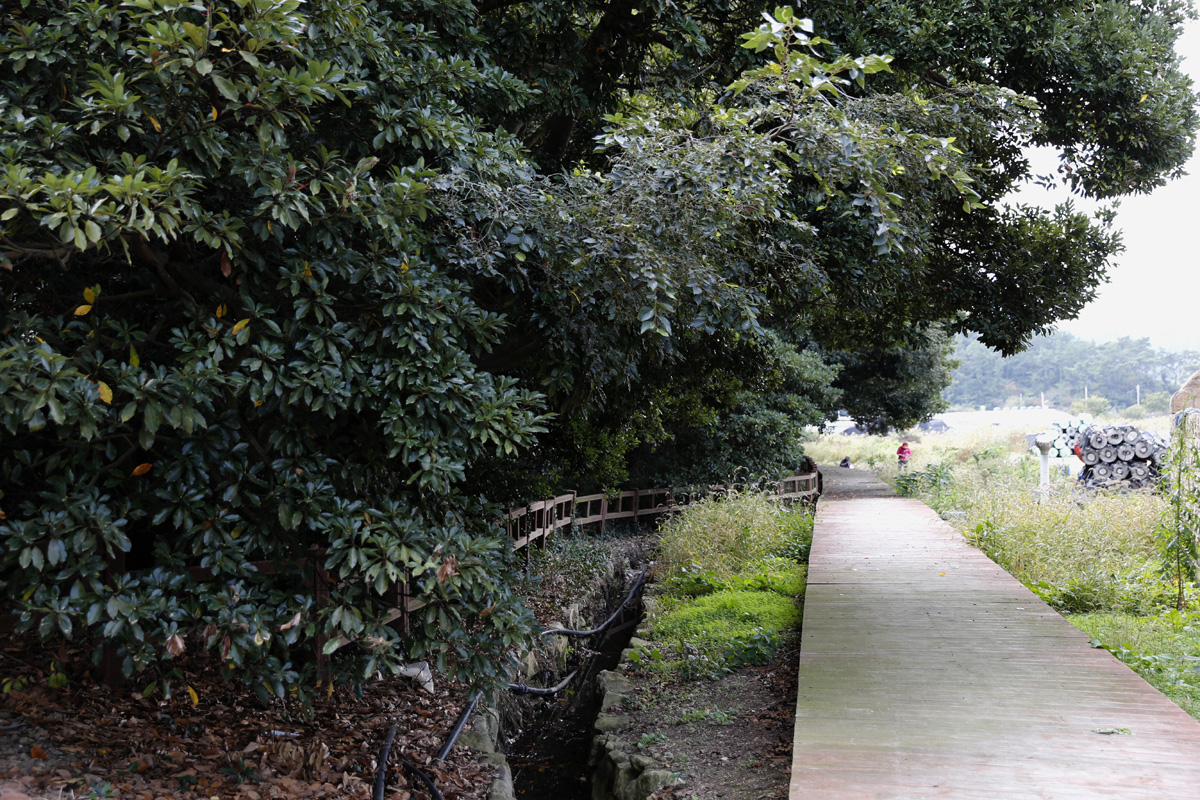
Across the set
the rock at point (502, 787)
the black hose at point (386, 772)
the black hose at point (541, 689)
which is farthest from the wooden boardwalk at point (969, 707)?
the black hose at point (541, 689)

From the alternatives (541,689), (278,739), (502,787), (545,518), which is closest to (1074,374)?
(545,518)

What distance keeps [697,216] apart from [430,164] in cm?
153

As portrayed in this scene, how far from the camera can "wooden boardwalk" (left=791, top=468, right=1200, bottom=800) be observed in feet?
9.86

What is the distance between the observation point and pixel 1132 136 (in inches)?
280

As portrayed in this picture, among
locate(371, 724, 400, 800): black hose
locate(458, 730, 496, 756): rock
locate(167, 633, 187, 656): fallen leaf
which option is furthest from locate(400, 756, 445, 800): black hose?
locate(167, 633, 187, 656): fallen leaf

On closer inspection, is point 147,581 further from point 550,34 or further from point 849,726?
point 550,34

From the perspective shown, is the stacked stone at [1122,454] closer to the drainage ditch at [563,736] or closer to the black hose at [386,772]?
the drainage ditch at [563,736]

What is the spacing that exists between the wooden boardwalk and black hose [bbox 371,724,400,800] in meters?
2.21

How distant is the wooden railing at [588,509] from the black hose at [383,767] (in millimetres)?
3699

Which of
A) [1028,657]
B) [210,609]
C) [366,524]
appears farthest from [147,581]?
[1028,657]

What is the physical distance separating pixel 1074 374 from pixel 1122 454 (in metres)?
76.7

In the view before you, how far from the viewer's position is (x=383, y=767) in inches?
166

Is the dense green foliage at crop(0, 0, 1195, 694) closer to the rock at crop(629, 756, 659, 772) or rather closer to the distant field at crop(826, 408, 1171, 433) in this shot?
the rock at crop(629, 756, 659, 772)

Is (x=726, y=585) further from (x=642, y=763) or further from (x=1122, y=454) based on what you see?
(x=1122, y=454)
